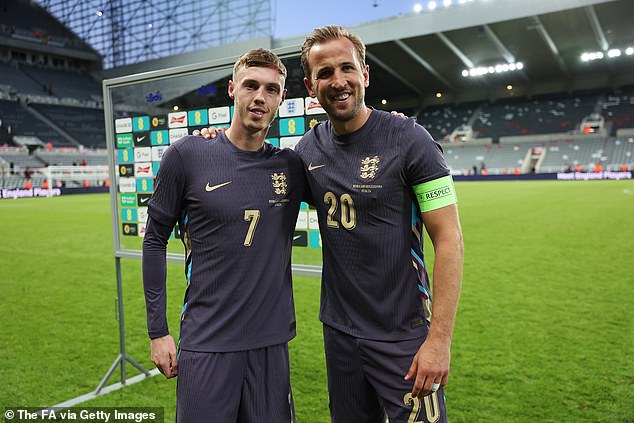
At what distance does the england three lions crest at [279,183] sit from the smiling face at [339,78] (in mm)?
378

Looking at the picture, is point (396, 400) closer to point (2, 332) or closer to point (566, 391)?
point (566, 391)

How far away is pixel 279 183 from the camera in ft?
7.67

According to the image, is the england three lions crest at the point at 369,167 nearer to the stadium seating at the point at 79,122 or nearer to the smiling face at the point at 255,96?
the smiling face at the point at 255,96

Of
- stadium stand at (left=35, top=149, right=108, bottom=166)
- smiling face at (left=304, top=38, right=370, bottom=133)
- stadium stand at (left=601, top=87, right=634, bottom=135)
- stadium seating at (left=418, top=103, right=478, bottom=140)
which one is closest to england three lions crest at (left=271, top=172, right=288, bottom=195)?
smiling face at (left=304, top=38, right=370, bottom=133)

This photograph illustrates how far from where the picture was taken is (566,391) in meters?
3.93

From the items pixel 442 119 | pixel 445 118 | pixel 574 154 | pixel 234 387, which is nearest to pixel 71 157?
pixel 442 119

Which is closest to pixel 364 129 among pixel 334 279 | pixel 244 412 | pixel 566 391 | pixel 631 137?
pixel 334 279

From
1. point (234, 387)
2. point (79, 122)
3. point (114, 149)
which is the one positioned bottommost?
point (234, 387)

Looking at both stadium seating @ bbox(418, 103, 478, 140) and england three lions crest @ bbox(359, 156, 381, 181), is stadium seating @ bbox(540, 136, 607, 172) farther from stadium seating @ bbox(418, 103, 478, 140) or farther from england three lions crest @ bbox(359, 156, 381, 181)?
england three lions crest @ bbox(359, 156, 381, 181)

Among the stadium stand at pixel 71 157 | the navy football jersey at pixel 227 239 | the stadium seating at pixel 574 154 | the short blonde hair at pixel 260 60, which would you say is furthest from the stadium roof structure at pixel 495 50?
the navy football jersey at pixel 227 239

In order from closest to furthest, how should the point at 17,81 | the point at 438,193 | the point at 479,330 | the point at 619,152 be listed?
the point at 438,193, the point at 479,330, the point at 619,152, the point at 17,81

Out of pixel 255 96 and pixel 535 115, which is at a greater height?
pixel 535 115

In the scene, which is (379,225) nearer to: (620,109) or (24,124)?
(24,124)

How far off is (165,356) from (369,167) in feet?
4.01
